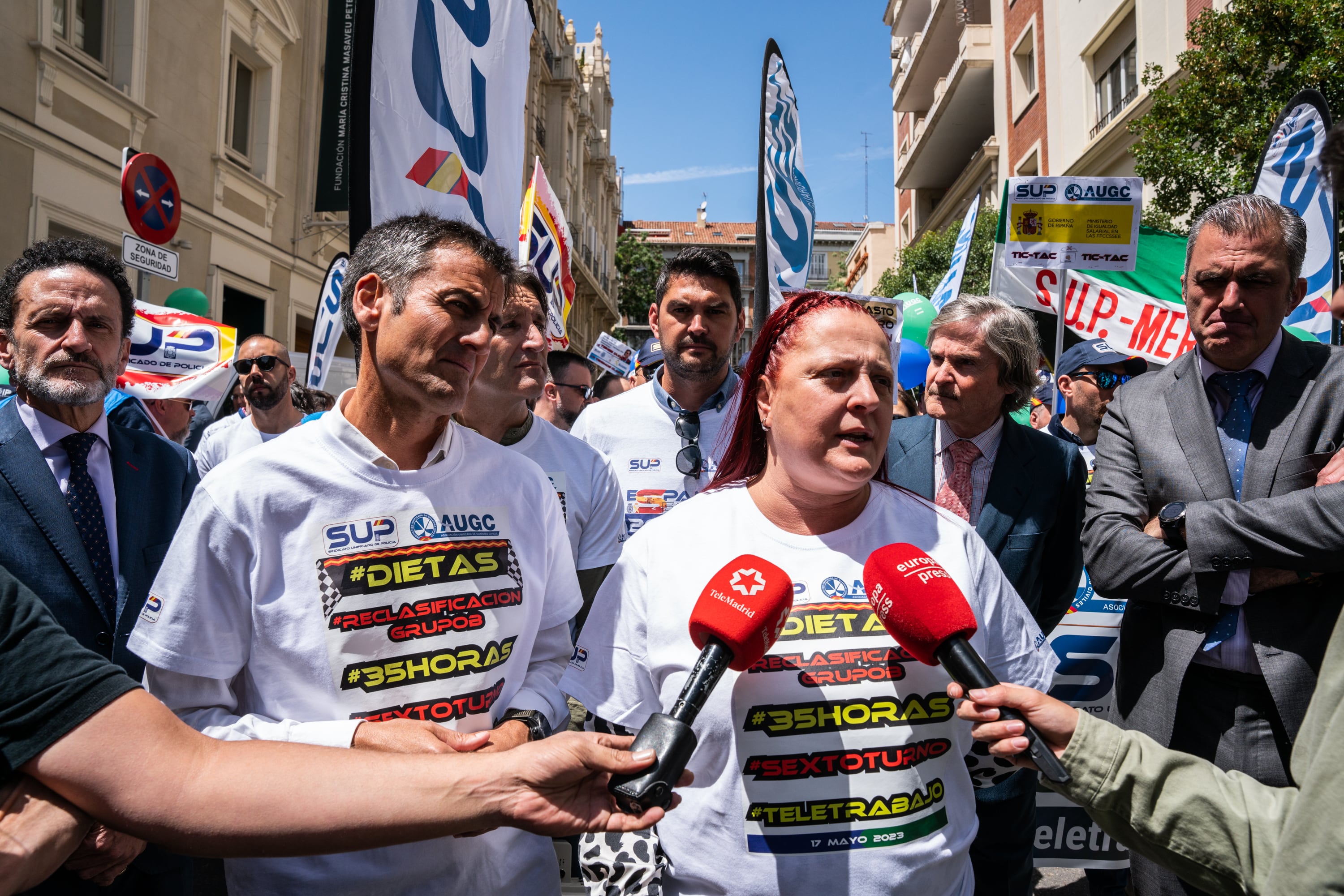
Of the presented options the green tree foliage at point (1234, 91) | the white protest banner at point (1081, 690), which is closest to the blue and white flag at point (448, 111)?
the white protest banner at point (1081, 690)

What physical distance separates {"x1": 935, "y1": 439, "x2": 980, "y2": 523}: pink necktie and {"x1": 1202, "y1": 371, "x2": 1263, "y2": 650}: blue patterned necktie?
0.88 metres

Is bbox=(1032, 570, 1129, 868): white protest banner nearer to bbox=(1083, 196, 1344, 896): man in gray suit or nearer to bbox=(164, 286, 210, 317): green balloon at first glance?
bbox=(1083, 196, 1344, 896): man in gray suit

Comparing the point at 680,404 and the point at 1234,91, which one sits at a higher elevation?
the point at 1234,91

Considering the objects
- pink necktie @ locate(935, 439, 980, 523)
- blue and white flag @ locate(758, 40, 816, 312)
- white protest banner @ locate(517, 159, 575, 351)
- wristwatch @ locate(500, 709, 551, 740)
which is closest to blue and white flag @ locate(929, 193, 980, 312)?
blue and white flag @ locate(758, 40, 816, 312)

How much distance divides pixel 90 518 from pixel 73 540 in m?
0.14

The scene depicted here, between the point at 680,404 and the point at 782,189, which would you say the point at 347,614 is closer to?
the point at 680,404

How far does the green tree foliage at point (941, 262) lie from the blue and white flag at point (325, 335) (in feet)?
37.8

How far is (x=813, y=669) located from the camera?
1995 millimetres

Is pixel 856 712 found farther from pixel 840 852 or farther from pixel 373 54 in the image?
pixel 373 54

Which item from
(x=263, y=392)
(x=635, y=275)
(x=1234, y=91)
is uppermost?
(x=635, y=275)

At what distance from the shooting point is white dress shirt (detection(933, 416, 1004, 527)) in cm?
352

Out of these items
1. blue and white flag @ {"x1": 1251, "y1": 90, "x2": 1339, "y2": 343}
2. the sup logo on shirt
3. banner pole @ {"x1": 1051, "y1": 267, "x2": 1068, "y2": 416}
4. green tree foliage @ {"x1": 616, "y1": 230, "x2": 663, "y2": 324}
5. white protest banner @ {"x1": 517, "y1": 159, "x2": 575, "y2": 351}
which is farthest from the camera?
green tree foliage @ {"x1": 616, "y1": 230, "x2": 663, "y2": 324}

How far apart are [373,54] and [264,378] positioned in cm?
380

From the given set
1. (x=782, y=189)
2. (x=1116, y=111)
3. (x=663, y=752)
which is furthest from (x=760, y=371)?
(x=1116, y=111)
